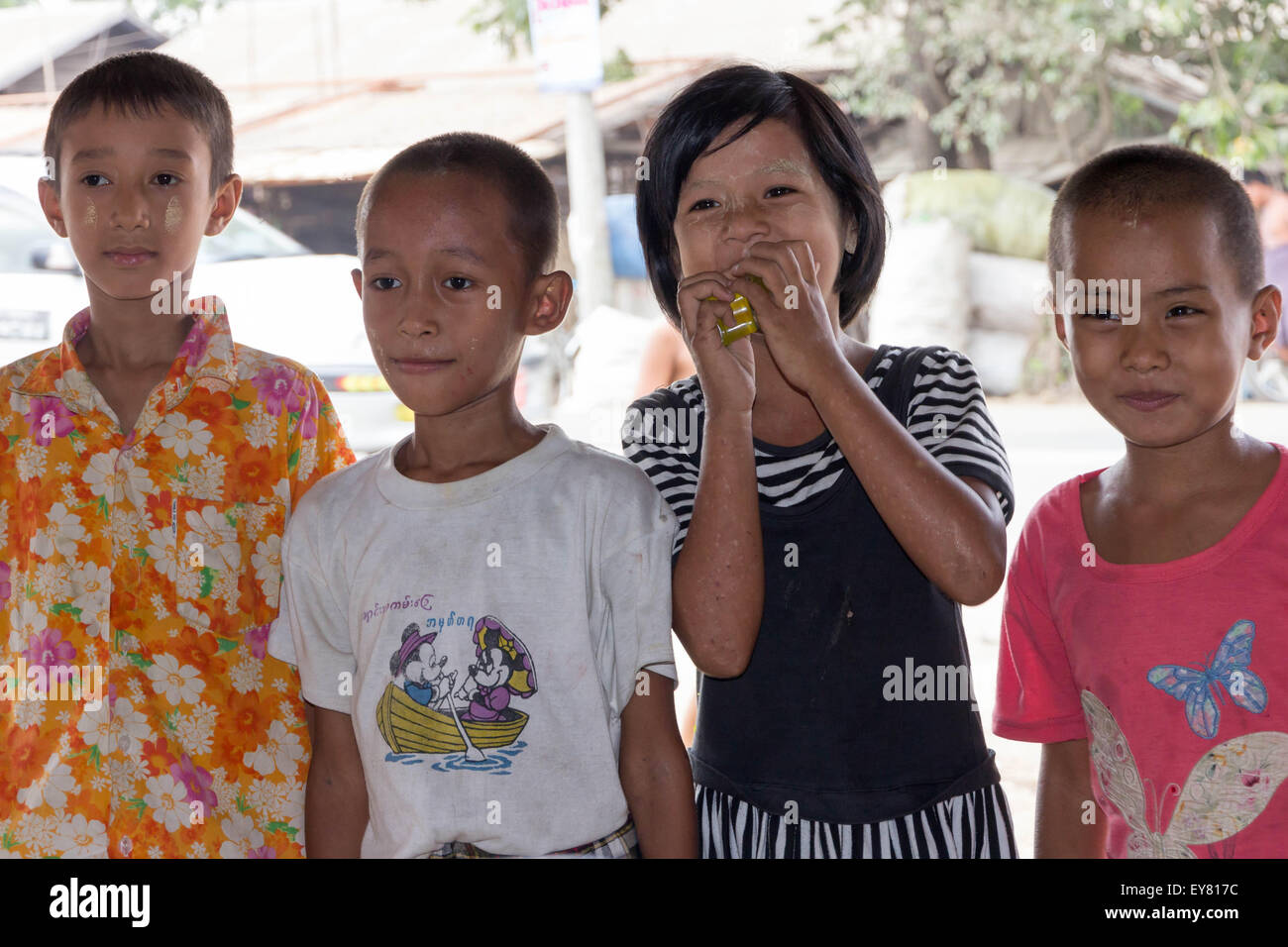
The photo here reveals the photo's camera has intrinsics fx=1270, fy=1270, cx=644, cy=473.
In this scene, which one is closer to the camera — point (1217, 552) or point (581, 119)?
point (1217, 552)

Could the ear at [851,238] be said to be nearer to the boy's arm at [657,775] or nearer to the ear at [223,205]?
the boy's arm at [657,775]

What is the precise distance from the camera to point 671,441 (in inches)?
68.9

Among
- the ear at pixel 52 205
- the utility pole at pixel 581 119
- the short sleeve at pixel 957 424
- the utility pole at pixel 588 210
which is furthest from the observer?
the utility pole at pixel 588 210

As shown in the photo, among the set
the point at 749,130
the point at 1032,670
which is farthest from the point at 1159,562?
the point at 749,130

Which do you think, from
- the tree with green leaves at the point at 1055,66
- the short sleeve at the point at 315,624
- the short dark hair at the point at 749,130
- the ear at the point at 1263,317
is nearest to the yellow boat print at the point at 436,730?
the short sleeve at the point at 315,624

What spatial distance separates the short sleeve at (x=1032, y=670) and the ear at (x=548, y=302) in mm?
709

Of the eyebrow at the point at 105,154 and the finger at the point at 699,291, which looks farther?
the eyebrow at the point at 105,154

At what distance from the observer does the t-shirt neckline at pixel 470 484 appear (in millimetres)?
1587

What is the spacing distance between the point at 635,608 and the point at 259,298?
6.22m

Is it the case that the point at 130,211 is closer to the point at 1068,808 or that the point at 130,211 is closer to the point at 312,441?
the point at 312,441

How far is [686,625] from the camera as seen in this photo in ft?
5.09
